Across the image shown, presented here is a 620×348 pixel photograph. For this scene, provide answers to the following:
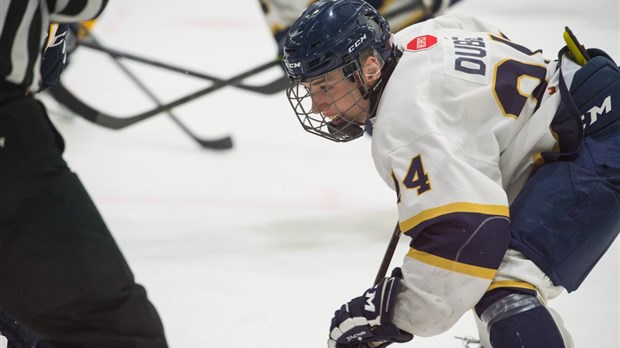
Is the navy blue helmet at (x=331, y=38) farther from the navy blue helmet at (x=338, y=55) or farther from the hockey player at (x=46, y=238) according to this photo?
the hockey player at (x=46, y=238)

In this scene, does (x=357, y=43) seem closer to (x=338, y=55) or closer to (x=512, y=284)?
(x=338, y=55)

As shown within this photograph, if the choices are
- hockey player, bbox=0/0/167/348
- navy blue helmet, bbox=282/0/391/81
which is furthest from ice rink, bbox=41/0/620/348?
hockey player, bbox=0/0/167/348

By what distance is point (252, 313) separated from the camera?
8.01 ft

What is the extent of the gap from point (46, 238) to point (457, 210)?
24.4 inches

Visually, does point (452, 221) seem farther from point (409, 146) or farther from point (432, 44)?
point (432, 44)

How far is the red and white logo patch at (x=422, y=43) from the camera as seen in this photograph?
5.68 feet

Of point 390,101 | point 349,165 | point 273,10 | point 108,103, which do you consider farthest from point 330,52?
point 108,103

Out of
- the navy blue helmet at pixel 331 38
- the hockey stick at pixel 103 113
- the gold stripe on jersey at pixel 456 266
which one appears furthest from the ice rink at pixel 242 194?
the navy blue helmet at pixel 331 38

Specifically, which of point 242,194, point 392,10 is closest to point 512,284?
point 392,10

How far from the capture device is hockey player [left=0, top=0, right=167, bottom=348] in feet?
4.28

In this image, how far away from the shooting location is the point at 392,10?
3199 mm

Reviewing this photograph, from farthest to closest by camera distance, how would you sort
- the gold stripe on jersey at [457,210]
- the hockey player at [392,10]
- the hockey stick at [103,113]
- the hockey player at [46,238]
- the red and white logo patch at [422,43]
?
the hockey stick at [103,113], the hockey player at [392,10], the red and white logo patch at [422,43], the gold stripe on jersey at [457,210], the hockey player at [46,238]

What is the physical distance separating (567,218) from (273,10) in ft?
6.08

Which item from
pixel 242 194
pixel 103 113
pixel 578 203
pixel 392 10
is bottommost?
pixel 242 194
